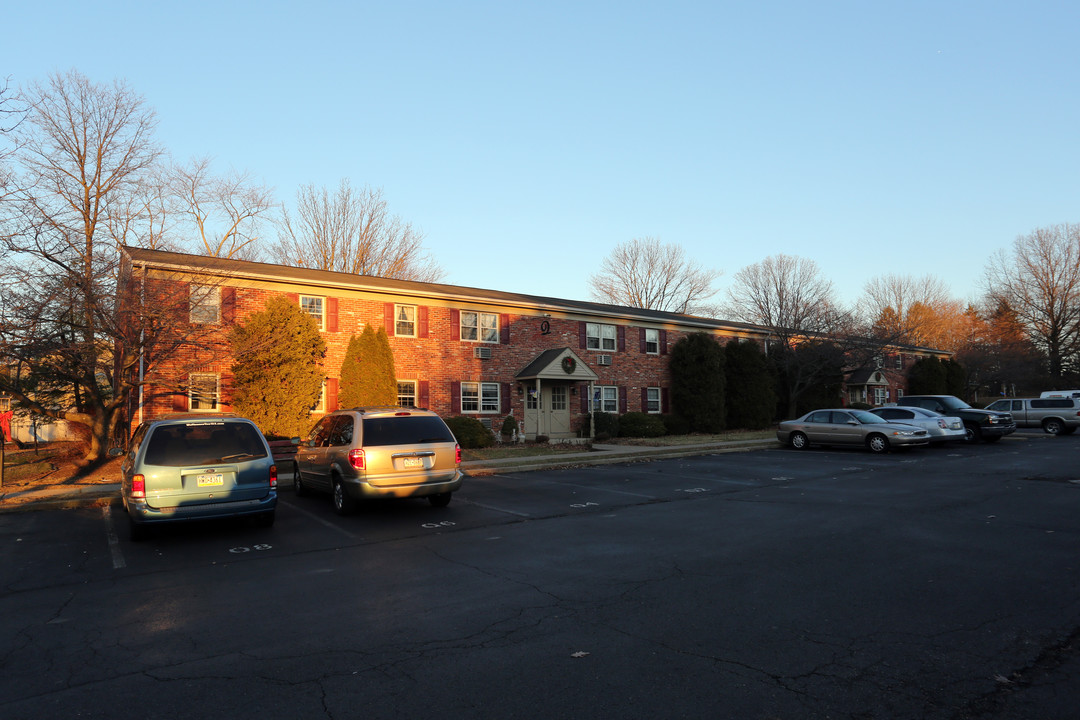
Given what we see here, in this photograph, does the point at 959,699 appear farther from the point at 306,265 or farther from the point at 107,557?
the point at 306,265

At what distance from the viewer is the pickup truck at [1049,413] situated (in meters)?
27.6

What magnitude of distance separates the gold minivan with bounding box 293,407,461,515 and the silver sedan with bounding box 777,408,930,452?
49.5 ft

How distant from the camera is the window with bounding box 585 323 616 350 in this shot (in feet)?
101

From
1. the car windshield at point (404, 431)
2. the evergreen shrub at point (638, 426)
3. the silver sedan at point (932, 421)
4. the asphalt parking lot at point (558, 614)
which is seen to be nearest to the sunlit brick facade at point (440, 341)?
the evergreen shrub at point (638, 426)

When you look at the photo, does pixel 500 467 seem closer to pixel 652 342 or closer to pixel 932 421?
pixel 932 421

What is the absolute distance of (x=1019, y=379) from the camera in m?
50.9

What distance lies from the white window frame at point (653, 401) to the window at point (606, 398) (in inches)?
73.8

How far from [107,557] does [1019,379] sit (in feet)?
197

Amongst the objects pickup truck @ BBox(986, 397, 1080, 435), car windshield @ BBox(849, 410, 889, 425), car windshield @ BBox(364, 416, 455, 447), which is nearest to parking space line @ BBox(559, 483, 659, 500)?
car windshield @ BBox(364, 416, 455, 447)

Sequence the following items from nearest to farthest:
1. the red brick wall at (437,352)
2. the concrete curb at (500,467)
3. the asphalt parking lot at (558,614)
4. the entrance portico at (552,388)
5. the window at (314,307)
Result: the asphalt parking lot at (558,614)
the concrete curb at (500,467)
the red brick wall at (437,352)
the window at (314,307)
the entrance portico at (552,388)

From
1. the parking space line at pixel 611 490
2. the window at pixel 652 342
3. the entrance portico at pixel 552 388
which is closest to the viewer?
the parking space line at pixel 611 490

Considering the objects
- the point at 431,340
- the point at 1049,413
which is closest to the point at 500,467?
the point at 431,340

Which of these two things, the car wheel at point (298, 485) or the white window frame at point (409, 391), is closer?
the car wheel at point (298, 485)

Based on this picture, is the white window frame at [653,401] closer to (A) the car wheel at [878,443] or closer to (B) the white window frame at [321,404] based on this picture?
(A) the car wheel at [878,443]
